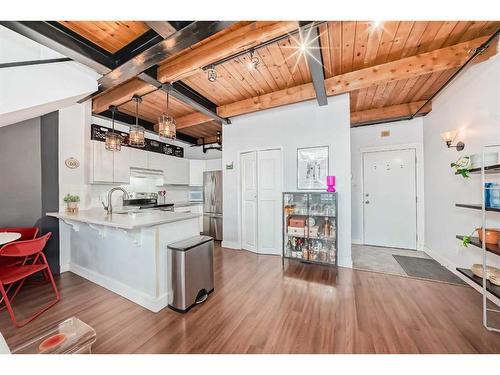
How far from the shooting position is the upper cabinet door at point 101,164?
322 cm

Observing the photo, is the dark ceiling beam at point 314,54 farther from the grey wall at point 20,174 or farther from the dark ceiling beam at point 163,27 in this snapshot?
the grey wall at point 20,174

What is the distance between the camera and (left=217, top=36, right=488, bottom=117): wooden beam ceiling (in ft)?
6.66

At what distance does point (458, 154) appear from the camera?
2.55 meters

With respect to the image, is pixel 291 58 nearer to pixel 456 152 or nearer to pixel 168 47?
pixel 168 47

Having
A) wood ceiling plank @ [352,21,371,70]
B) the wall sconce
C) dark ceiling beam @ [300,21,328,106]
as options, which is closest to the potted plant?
dark ceiling beam @ [300,21,328,106]

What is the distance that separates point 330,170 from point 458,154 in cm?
159

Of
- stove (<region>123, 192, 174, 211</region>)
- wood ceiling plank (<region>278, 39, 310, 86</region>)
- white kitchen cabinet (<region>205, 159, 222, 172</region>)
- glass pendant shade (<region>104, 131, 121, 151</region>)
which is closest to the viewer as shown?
wood ceiling plank (<region>278, 39, 310, 86</region>)

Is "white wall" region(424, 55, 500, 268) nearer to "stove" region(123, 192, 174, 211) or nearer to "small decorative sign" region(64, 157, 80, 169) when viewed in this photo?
"stove" region(123, 192, 174, 211)

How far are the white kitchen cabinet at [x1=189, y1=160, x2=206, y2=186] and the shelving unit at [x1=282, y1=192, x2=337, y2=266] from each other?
2827 millimetres

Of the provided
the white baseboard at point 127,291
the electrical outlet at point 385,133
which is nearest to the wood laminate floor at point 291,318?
the white baseboard at point 127,291

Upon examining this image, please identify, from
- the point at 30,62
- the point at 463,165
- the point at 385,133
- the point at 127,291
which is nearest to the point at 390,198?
the point at 385,133
